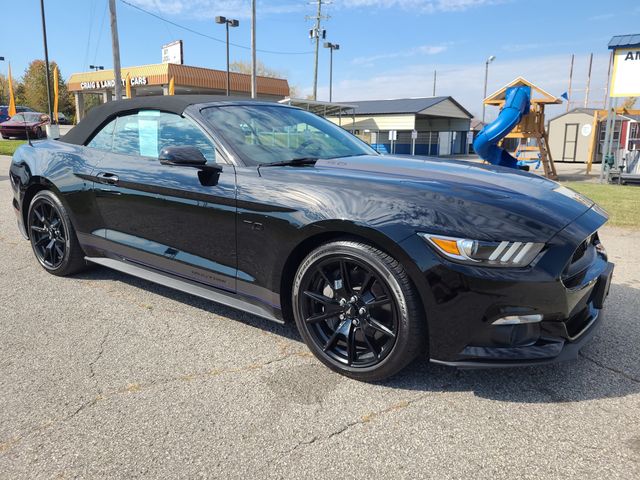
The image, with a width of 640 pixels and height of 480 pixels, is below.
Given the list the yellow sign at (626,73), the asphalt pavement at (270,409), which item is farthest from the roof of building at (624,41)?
the asphalt pavement at (270,409)

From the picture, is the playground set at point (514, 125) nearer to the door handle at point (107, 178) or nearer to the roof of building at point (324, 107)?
the door handle at point (107, 178)

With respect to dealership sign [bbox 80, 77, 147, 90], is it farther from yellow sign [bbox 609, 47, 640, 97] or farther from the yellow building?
yellow sign [bbox 609, 47, 640, 97]

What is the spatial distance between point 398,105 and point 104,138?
39.7 m

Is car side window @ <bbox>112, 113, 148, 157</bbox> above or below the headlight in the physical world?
above

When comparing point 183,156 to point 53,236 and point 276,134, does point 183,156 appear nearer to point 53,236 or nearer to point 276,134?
point 276,134

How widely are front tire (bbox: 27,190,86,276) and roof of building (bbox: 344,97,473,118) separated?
118ft

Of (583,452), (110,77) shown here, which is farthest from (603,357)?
(110,77)

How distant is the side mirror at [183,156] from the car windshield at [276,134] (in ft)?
0.85

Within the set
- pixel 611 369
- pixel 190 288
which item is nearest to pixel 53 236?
pixel 190 288

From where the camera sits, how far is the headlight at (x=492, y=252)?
220cm

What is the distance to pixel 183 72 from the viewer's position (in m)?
38.0

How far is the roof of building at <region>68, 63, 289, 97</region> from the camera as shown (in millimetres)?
37906

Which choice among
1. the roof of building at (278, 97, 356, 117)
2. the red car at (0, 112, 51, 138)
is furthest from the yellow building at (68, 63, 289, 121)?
the red car at (0, 112, 51, 138)

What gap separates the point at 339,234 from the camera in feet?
8.52
